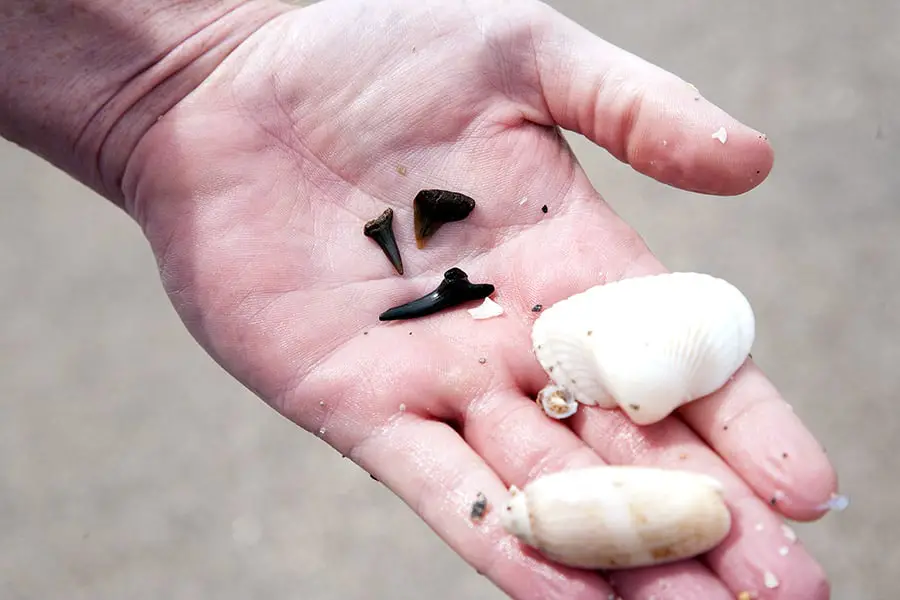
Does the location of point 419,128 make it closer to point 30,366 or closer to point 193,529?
point 193,529

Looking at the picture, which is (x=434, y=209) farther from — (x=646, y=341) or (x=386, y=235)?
(x=646, y=341)

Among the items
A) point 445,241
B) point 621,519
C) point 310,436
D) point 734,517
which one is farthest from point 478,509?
point 310,436

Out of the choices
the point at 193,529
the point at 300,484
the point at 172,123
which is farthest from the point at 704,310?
the point at 193,529

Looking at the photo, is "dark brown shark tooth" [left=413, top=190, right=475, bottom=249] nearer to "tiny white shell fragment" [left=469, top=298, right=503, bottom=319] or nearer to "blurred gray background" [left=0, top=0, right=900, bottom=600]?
"tiny white shell fragment" [left=469, top=298, right=503, bottom=319]

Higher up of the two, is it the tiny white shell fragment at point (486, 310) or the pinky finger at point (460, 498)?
the tiny white shell fragment at point (486, 310)

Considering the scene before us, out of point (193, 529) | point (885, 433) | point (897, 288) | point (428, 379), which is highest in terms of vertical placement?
point (428, 379)

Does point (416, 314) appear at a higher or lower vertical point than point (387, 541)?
higher

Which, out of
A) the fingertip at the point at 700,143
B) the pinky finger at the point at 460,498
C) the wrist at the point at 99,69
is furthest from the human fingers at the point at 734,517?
the wrist at the point at 99,69

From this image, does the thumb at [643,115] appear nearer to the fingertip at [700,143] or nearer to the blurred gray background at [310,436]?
the fingertip at [700,143]
